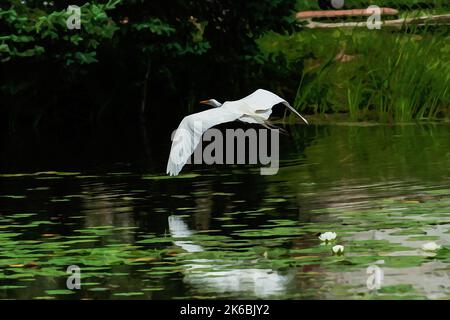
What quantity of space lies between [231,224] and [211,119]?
2.44m

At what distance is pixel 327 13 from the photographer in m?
29.2

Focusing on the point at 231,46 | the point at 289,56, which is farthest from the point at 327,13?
the point at 231,46

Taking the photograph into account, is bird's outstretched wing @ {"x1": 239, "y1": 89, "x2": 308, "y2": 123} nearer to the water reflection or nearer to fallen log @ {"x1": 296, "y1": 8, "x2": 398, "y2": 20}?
the water reflection

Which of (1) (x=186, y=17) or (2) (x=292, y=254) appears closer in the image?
(2) (x=292, y=254)

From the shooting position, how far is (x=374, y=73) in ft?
77.2

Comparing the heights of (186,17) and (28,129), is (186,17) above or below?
above

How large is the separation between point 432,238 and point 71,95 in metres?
13.5

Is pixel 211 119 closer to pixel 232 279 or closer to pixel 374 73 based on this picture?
pixel 232 279

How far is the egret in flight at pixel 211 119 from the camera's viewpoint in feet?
A: 47.9

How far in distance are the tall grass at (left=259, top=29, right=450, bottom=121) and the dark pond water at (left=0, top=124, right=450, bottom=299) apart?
3162mm

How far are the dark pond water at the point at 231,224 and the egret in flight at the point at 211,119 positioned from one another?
14.3 inches

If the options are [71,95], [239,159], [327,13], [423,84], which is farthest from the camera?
[327,13]
